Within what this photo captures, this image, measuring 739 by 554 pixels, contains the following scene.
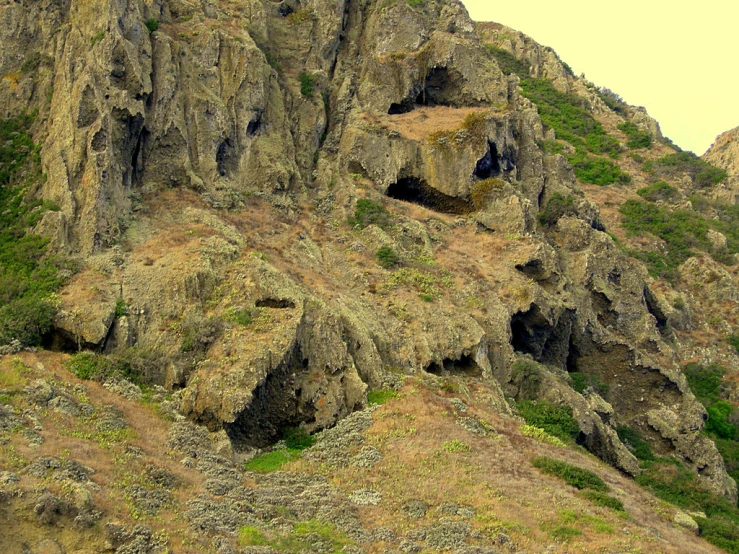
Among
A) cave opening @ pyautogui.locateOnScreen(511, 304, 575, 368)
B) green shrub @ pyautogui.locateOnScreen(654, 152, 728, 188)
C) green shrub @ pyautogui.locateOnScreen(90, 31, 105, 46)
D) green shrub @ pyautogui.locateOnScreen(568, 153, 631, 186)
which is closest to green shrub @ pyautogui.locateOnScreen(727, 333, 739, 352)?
cave opening @ pyautogui.locateOnScreen(511, 304, 575, 368)

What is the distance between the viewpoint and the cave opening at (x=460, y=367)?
34906 millimetres

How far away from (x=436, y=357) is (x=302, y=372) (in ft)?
23.3

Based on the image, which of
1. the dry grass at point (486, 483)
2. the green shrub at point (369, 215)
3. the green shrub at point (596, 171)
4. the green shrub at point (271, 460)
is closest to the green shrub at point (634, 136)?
the green shrub at point (596, 171)

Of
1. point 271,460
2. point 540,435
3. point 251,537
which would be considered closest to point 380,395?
point 271,460

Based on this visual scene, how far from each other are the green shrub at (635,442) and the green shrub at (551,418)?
25.6ft

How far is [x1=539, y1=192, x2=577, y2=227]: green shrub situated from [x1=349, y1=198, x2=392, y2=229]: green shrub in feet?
45.5

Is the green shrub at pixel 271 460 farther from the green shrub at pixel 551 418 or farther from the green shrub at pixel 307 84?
the green shrub at pixel 307 84

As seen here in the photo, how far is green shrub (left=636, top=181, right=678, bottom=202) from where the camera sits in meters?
78.4

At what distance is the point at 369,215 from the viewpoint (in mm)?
43156

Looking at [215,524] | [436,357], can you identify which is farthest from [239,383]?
[436,357]

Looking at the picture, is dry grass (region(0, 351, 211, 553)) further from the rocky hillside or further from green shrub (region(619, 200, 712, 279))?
green shrub (region(619, 200, 712, 279))

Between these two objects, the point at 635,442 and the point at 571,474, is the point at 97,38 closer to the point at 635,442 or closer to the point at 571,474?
the point at 571,474

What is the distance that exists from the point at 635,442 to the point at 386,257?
1779cm

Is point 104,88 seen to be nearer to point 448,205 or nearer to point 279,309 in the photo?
point 279,309
